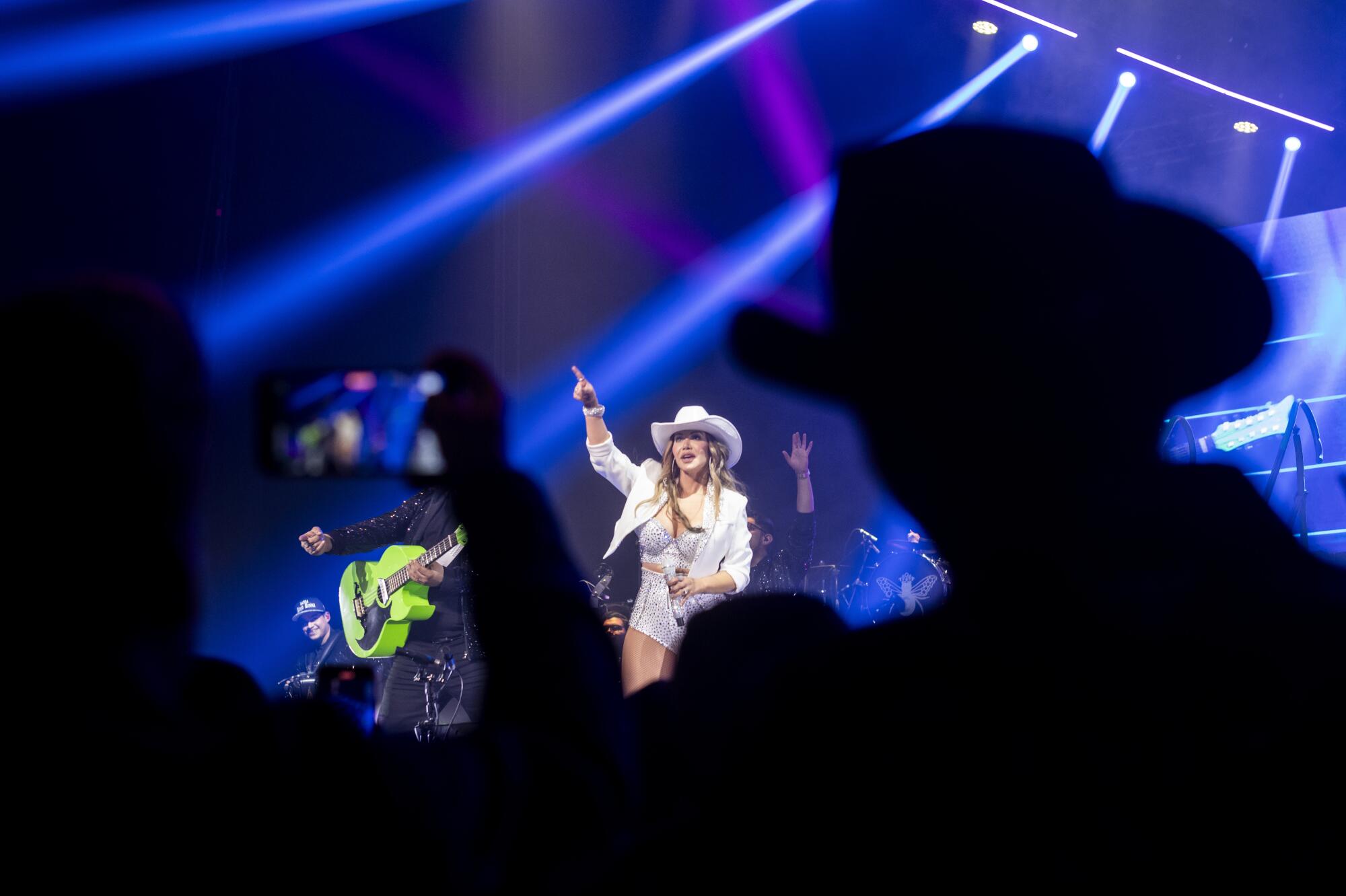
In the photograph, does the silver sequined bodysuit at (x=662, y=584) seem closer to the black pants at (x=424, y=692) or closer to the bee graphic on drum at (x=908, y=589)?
the black pants at (x=424, y=692)

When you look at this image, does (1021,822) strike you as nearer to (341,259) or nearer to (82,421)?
(82,421)

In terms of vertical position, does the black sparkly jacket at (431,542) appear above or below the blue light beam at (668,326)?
below

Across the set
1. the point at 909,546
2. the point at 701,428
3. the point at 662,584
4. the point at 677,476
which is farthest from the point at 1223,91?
the point at 662,584

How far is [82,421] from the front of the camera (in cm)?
53

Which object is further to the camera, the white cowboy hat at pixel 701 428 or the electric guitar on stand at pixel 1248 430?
the electric guitar on stand at pixel 1248 430

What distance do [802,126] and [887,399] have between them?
7.41 m

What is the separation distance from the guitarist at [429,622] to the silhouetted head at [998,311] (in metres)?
3.64

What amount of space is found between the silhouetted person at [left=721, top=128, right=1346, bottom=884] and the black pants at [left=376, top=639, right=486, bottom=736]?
3952 millimetres

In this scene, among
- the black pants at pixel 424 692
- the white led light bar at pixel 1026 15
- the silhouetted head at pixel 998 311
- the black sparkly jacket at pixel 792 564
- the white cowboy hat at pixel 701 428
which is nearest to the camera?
the silhouetted head at pixel 998 311

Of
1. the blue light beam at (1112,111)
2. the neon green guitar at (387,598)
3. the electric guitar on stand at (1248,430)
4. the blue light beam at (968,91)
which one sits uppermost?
the blue light beam at (968,91)

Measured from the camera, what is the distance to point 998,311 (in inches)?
24.5

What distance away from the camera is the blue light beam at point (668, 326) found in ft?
23.7

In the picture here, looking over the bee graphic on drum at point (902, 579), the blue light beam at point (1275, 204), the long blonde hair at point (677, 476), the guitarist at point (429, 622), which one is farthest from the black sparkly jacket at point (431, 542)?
the blue light beam at point (1275, 204)

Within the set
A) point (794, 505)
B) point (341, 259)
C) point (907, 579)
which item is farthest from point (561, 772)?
point (794, 505)
